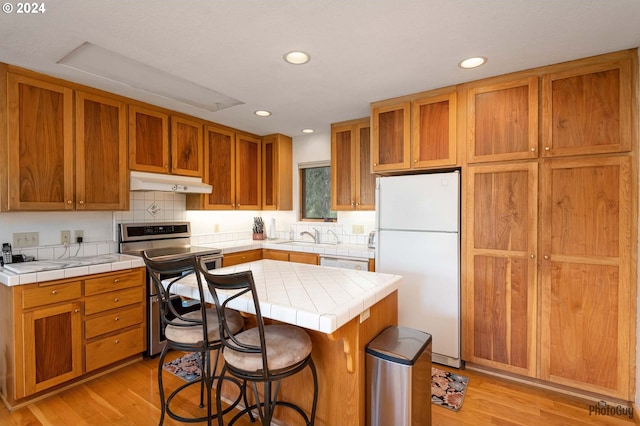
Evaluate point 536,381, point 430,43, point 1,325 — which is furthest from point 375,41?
point 1,325

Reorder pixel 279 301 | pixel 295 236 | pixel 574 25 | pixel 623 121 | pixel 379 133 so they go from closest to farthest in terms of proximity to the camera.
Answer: pixel 279 301, pixel 574 25, pixel 623 121, pixel 379 133, pixel 295 236

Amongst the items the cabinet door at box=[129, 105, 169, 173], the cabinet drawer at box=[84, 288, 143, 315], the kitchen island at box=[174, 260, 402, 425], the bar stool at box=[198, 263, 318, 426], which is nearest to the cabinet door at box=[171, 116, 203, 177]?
the cabinet door at box=[129, 105, 169, 173]

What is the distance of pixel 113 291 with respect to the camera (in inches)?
99.8

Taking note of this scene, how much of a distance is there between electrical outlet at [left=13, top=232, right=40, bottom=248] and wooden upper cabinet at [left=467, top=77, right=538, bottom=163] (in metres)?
3.62

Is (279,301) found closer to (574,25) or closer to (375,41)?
(375,41)

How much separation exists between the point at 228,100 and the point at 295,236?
6.72ft

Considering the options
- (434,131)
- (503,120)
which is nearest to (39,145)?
(434,131)

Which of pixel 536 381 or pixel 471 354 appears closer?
pixel 536 381

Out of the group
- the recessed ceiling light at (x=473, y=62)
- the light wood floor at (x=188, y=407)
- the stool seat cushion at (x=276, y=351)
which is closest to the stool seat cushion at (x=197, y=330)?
the stool seat cushion at (x=276, y=351)

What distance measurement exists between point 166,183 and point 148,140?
1.51ft

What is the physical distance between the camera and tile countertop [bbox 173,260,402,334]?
4.32 feet

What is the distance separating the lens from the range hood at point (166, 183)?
113 inches

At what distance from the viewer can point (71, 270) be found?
2279 mm

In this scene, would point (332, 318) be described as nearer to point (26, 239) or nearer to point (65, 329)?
point (65, 329)
